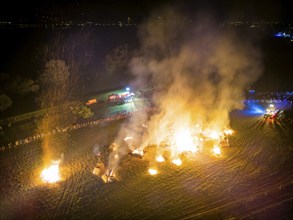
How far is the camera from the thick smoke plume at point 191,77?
22828mm

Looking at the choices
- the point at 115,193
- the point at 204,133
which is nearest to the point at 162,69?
the point at 204,133

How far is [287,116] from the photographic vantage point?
23.3 meters

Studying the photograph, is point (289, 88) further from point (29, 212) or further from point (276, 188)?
point (29, 212)

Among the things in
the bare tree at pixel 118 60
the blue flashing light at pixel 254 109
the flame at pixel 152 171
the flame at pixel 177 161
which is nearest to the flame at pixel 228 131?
the blue flashing light at pixel 254 109

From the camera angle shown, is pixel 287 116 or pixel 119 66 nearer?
pixel 287 116

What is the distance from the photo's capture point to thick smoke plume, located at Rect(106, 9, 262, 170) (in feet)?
74.9

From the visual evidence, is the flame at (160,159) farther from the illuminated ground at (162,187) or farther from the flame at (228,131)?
the flame at (228,131)

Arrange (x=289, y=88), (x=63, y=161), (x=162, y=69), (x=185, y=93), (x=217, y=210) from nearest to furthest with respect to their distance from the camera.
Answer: (x=217, y=210)
(x=63, y=161)
(x=185, y=93)
(x=162, y=69)
(x=289, y=88)

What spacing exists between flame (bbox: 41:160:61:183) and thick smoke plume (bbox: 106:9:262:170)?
586 cm

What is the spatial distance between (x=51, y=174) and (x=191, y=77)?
15.9m

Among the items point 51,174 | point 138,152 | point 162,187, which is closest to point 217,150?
point 138,152

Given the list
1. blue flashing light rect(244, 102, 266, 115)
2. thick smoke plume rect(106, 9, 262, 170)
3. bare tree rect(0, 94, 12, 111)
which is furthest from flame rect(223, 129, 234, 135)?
bare tree rect(0, 94, 12, 111)

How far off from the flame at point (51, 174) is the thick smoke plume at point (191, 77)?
5.86 meters

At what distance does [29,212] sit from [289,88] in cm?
2948
